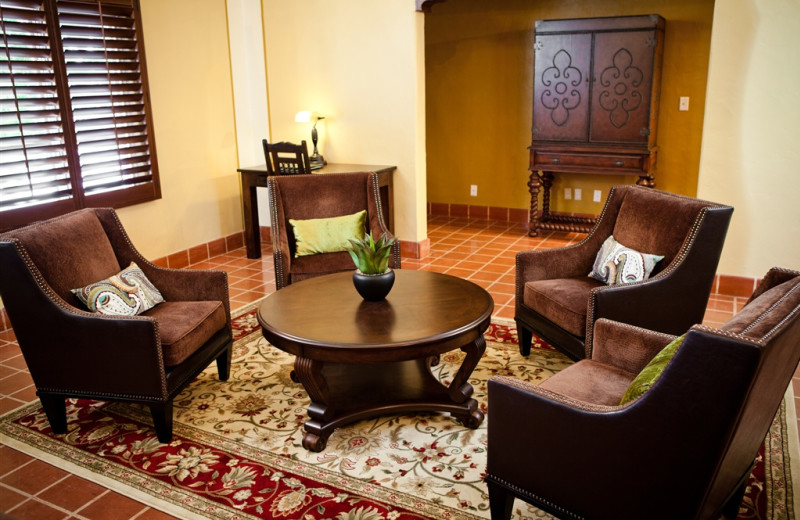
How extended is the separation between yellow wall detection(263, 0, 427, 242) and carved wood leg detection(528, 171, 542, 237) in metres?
1.18

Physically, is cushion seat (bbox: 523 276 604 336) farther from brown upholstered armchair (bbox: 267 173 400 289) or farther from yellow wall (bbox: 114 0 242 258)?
yellow wall (bbox: 114 0 242 258)

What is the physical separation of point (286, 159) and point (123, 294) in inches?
98.5

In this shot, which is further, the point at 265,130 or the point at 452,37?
the point at 452,37

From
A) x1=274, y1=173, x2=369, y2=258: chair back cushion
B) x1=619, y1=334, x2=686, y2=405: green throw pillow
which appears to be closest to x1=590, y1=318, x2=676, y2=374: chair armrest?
x1=619, y1=334, x2=686, y2=405: green throw pillow

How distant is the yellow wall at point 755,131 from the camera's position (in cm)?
415

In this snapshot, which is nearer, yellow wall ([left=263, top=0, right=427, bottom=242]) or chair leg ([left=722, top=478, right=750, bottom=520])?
chair leg ([left=722, top=478, right=750, bottom=520])

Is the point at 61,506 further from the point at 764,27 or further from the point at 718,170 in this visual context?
the point at 764,27

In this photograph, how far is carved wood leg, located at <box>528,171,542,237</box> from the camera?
6281 mm

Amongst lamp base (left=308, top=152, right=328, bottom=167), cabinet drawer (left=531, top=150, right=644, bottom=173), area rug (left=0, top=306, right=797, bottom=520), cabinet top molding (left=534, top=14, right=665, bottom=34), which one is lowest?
area rug (left=0, top=306, right=797, bottom=520)

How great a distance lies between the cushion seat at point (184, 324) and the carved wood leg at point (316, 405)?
56 cm

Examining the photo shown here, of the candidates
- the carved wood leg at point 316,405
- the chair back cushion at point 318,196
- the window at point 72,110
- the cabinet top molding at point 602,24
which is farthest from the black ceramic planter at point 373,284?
the cabinet top molding at point 602,24

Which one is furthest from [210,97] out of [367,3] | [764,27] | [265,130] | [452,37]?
[764,27]

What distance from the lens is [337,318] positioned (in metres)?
2.91

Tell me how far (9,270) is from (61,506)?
99 centimetres
